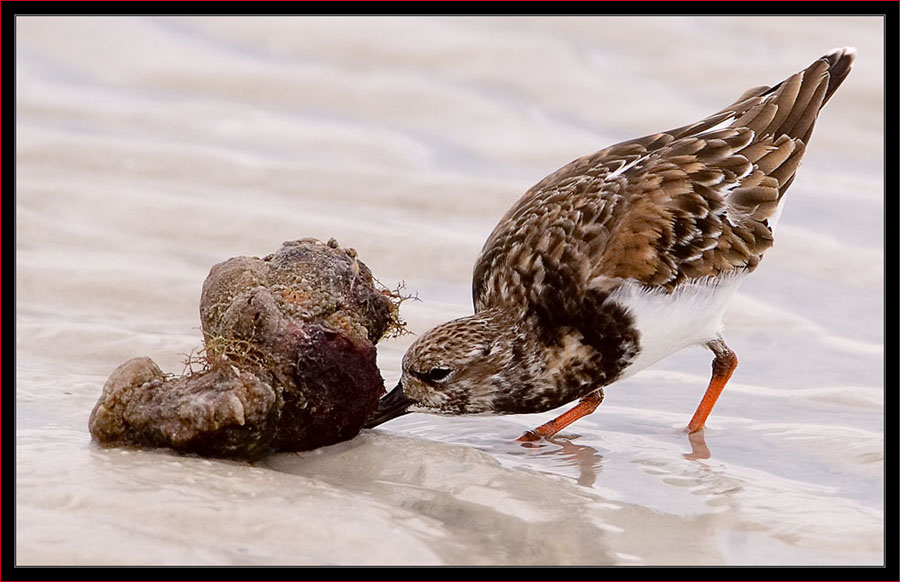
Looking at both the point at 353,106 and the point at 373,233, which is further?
the point at 353,106

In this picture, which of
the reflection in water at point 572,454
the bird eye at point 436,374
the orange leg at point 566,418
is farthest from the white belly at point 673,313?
the bird eye at point 436,374

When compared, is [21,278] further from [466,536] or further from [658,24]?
[658,24]

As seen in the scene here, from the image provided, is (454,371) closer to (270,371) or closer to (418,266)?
(270,371)

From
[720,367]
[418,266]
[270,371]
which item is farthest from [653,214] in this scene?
[418,266]

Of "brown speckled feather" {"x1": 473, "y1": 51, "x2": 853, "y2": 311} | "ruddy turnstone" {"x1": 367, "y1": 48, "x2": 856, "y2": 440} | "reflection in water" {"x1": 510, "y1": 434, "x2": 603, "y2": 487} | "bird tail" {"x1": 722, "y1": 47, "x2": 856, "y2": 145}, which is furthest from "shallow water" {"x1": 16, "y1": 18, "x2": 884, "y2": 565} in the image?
"bird tail" {"x1": 722, "y1": 47, "x2": 856, "y2": 145}

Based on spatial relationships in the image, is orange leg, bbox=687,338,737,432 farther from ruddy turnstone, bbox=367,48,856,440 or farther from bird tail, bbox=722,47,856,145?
bird tail, bbox=722,47,856,145

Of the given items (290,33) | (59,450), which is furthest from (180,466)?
(290,33)
